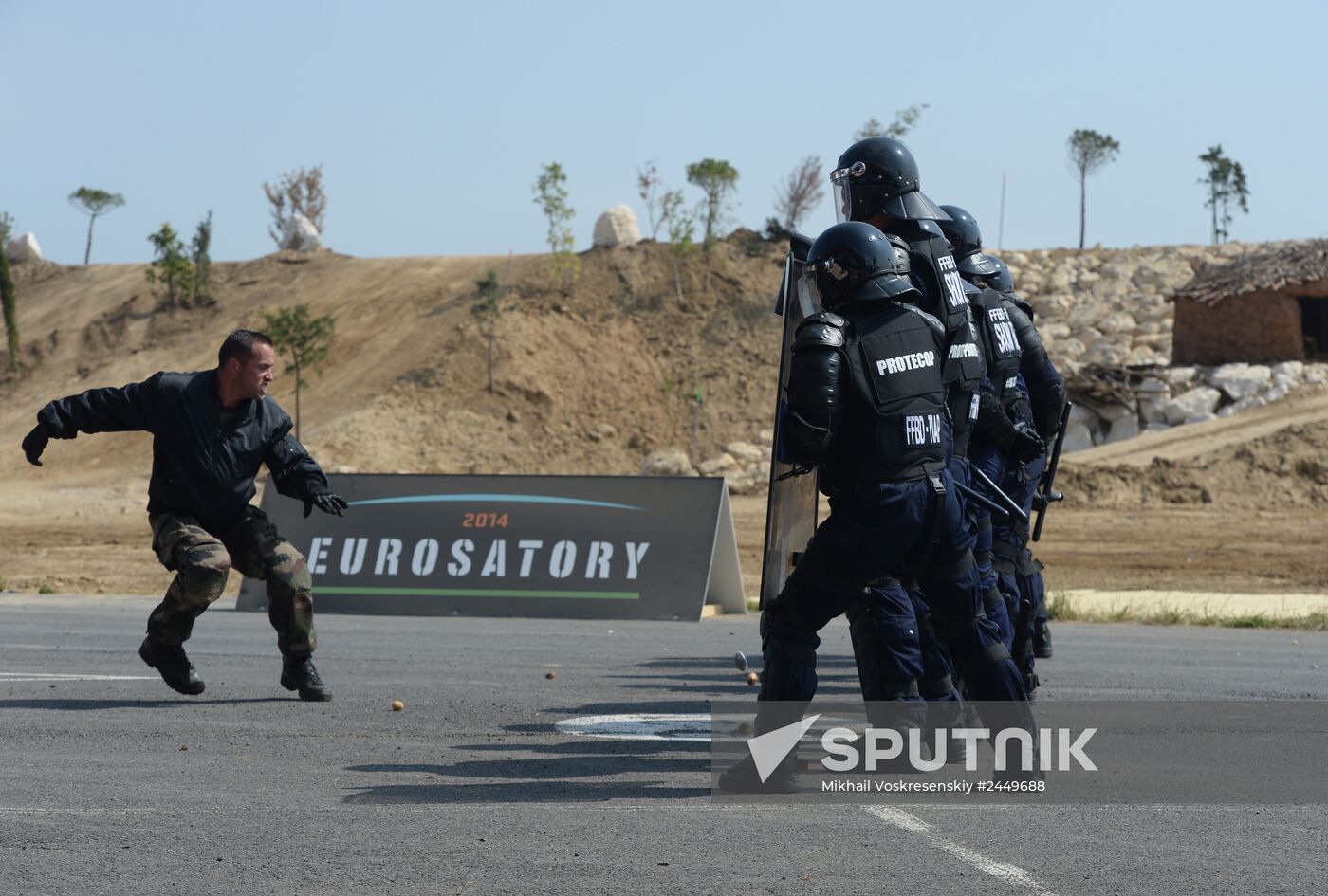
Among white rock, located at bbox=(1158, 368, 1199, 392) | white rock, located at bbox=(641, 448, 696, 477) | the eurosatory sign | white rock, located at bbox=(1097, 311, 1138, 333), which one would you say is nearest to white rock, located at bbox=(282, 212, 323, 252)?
white rock, located at bbox=(641, 448, 696, 477)

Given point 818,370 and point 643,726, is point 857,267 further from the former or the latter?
point 643,726

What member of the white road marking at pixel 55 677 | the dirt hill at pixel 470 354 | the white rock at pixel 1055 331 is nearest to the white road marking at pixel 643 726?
the white road marking at pixel 55 677

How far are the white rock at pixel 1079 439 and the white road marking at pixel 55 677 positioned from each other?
32.2m

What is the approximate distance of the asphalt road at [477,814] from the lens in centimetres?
436

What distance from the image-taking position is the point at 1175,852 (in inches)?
188

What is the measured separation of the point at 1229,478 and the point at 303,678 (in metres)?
26.3

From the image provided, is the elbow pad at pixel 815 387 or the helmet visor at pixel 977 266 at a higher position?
the helmet visor at pixel 977 266

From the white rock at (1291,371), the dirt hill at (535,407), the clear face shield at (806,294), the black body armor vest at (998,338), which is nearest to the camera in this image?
the clear face shield at (806,294)

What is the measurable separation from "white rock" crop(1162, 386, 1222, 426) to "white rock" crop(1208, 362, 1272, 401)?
27 cm

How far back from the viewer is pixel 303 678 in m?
7.95

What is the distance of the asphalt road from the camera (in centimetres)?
436

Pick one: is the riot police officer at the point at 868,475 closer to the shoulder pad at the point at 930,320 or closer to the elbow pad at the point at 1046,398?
the shoulder pad at the point at 930,320

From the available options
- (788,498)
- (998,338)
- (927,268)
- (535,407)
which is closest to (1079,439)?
(535,407)

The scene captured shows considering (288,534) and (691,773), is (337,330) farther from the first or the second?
(691,773)
